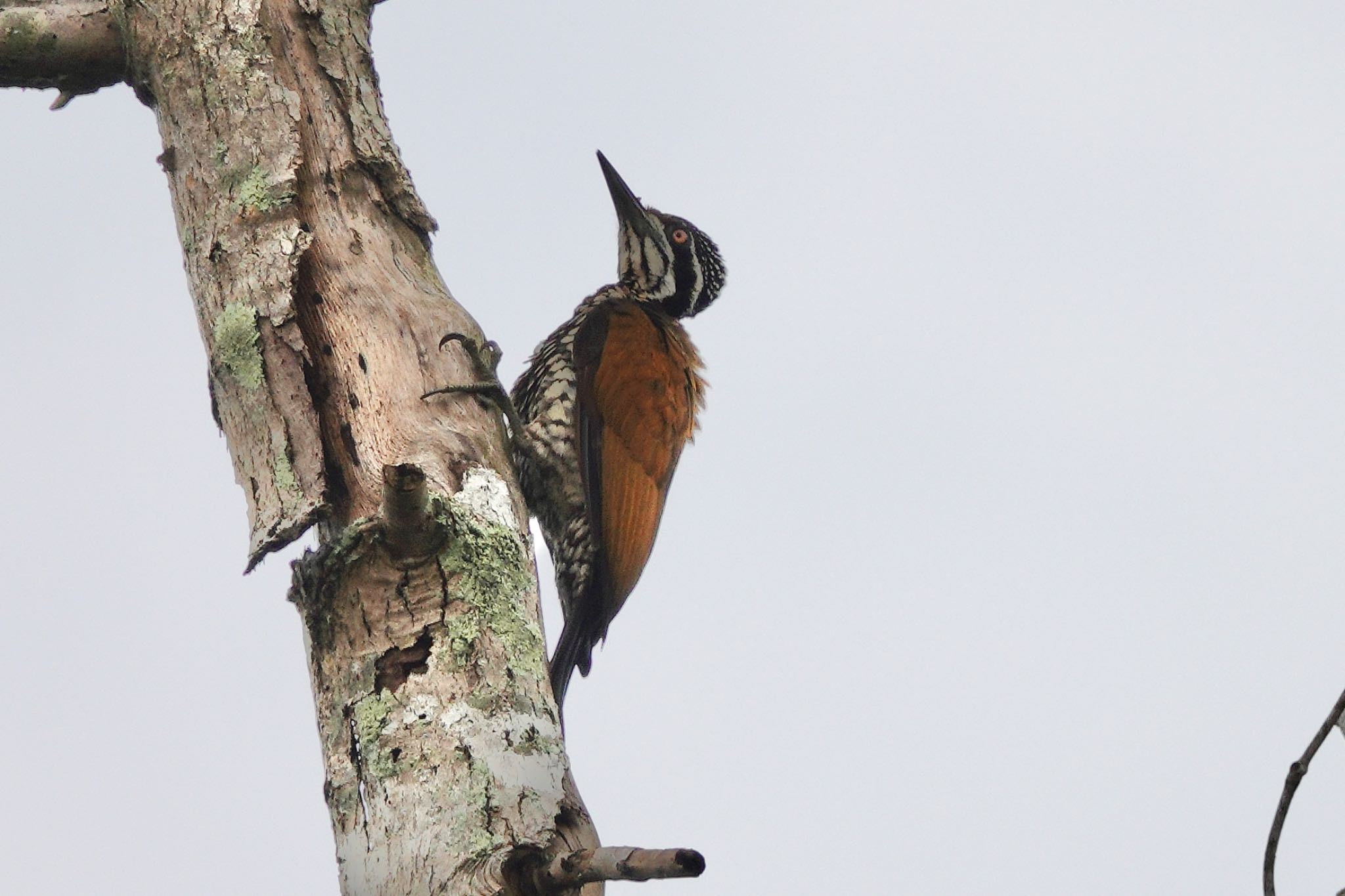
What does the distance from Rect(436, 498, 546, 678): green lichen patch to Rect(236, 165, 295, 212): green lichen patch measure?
80cm

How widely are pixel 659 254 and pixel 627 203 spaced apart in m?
0.22

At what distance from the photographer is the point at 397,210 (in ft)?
10.5

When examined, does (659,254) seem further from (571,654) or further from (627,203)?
(571,654)

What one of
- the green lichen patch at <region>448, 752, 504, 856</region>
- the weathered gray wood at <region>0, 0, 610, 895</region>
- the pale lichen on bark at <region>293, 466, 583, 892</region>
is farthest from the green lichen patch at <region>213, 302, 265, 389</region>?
the green lichen patch at <region>448, 752, 504, 856</region>

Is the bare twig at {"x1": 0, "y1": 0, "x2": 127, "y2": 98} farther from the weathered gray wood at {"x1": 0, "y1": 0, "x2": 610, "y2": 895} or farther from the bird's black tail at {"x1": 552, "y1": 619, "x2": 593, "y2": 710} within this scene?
the bird's black tail at {"x1": 552, "y1": 619, "x2": 593, "y2": 710}

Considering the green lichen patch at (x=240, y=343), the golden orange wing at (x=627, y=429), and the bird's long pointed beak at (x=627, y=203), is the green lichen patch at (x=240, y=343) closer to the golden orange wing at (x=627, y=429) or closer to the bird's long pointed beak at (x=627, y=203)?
the golden orange wing at (x=627, y=429)

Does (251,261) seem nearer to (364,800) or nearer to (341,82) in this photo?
(341,82)

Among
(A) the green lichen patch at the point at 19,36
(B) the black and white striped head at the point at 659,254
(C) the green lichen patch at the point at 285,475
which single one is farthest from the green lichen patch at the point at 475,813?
(B) the black and white striped head at the point at 659,254

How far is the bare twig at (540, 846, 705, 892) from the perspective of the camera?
170 centimetres

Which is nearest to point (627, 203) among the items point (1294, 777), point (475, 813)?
point (475, 813)

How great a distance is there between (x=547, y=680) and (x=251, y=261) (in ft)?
3.55

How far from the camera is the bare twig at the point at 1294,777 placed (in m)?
1.78

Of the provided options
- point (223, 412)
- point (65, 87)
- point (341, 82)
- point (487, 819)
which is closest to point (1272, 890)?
point (487, 819)

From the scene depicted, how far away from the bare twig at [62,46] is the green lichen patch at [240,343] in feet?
2.80
